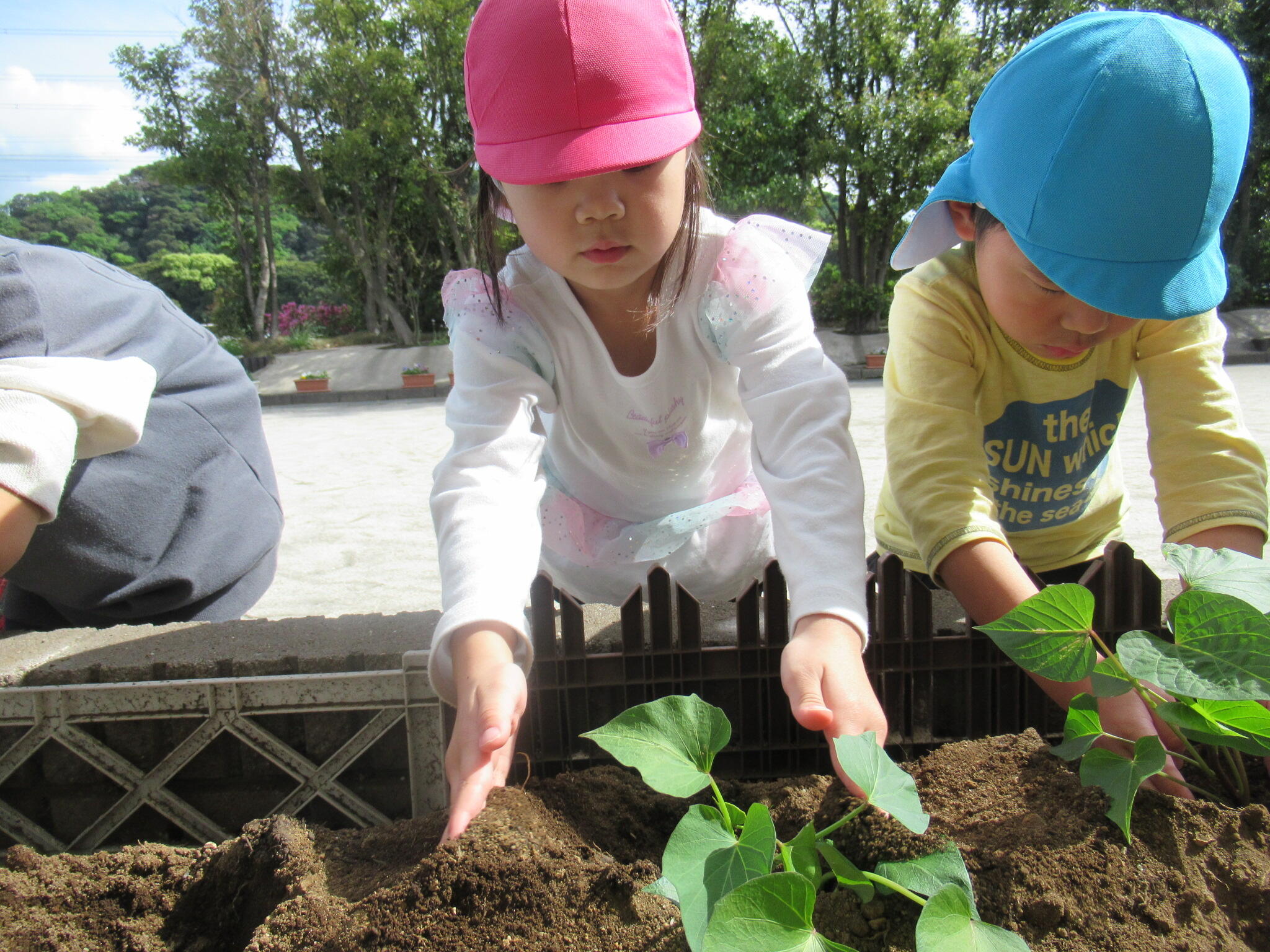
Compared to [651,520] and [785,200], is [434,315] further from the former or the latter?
[651,520]

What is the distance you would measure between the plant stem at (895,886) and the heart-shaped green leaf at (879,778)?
0.04 m

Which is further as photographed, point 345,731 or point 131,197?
point 131,197

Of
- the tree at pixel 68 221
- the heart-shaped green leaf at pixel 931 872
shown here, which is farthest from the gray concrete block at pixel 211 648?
the tree at pixel 68 221

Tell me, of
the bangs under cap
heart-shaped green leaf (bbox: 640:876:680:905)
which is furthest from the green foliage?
heart-shaped green leaf (bbox: 640:876:680:905)

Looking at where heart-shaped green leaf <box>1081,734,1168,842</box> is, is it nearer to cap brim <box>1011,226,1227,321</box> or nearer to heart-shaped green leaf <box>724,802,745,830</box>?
heart-shaped green leaf <box>724,802,745,830</box>

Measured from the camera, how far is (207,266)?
29734 mm

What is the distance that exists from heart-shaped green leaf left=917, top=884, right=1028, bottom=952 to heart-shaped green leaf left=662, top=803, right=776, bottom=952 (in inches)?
4.7

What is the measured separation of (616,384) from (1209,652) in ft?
3.05

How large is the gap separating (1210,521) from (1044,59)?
2.17 ft

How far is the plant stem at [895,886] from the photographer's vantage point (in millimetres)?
643

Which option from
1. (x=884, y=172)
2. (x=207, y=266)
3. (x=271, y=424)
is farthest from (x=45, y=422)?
(x=207, y=266)

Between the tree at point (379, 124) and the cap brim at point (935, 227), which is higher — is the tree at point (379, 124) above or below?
above

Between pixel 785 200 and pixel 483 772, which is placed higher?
pixel 785 200

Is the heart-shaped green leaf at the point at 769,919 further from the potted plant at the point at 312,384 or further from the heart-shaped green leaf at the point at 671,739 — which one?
the potted plant at the point at 312,384
